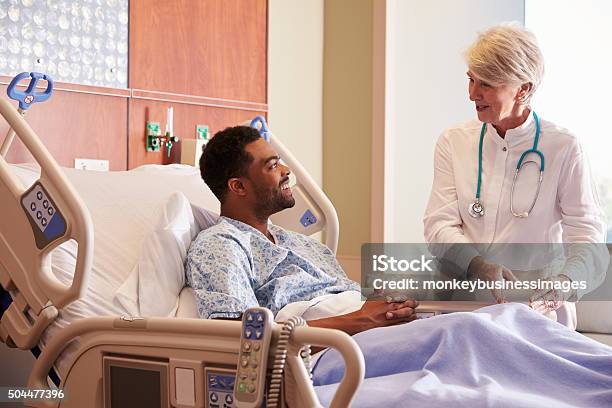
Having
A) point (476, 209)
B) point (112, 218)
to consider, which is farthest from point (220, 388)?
point (476, 209)

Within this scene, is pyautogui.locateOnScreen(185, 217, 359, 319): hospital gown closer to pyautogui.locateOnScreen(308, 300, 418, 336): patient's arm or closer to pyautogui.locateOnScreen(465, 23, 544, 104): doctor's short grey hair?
pyautogui.locateOnScreen(308, 300, 418, 336): patient's arm

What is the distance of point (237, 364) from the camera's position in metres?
1.53

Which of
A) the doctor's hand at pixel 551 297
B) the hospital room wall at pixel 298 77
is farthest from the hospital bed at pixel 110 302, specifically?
the hospital room wall at pixel 298 77

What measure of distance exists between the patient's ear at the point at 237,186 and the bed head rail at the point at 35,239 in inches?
21.4

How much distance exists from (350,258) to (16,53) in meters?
2.28

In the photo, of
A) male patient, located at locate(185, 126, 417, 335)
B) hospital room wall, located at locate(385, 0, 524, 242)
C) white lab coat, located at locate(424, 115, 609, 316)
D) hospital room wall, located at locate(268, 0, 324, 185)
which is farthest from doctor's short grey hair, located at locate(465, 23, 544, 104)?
hospital room wall, located at locate(385, 0, 524, 242)

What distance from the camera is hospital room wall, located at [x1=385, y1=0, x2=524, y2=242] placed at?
473cm

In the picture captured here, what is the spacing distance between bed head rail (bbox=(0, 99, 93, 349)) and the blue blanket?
68 centimetres

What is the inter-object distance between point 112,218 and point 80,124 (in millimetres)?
1113


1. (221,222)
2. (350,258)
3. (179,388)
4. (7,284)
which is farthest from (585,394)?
(350,258)

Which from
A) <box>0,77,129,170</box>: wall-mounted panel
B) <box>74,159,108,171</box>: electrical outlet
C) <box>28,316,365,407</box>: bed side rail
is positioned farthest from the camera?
<box>74,159,108,171</box>: electrical outlet

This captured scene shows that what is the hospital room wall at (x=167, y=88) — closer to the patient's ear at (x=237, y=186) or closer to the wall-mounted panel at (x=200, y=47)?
the wall-mounted panel at (x=200, y=47)

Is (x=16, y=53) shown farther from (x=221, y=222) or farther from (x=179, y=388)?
(x=179, y=388)

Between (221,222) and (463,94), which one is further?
(463,94)
